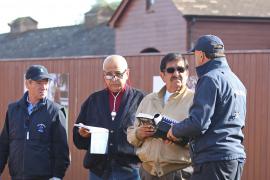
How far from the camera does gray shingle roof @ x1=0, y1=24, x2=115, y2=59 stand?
3444 centimetres

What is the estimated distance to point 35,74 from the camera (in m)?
5.72

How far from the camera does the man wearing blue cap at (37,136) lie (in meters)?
5.58

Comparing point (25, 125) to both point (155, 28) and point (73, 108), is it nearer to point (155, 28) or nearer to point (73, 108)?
point (73, 108)

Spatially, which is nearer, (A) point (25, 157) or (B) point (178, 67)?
(B) point (178, 67)

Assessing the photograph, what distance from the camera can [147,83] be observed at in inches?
390

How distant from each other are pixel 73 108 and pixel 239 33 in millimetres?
11883

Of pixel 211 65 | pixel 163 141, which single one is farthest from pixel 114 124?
pixel 211 65

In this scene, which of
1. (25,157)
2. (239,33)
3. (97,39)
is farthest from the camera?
(97,39)

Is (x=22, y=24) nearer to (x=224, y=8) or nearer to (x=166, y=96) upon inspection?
(x=224, y=8)

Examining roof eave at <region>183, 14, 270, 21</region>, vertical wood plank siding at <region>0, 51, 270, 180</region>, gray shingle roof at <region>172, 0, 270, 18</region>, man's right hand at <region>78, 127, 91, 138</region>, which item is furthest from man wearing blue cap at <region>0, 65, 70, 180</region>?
gray shingle roof at <region>172, 0, 270, 18</region>

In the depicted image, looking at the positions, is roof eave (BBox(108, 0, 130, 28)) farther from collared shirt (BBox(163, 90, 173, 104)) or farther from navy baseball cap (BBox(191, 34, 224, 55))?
navy baseball cap (BBox(191, 34, 224, 55))

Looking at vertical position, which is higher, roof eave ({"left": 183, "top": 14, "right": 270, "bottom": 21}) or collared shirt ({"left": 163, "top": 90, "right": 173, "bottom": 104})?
roof eave ({"left": 183, "top": 14, "right": 270, "bottom": 21})

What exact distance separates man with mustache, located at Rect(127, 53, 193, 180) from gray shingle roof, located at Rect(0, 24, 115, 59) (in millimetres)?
26645

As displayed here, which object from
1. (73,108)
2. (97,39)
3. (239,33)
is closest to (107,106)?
(73,108)
